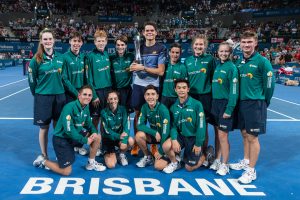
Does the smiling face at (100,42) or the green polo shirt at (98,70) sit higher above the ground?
the smiling face at (100,42)

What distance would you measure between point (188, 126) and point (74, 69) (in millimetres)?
1848

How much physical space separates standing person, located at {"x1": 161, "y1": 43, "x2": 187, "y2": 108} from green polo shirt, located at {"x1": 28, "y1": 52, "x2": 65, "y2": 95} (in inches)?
59.0

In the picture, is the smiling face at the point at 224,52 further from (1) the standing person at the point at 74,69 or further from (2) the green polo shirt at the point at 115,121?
(1) the standing person at the point at 74,69

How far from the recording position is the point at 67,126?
14.5 ft

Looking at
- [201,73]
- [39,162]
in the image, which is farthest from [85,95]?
[201,73]

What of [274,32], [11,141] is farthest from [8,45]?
[11,141]

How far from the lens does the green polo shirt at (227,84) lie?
4250 mm

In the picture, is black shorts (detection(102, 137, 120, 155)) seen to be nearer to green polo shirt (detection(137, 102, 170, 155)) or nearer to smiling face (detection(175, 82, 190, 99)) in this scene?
green polo shirt (detection(137, 102, 170, 155))

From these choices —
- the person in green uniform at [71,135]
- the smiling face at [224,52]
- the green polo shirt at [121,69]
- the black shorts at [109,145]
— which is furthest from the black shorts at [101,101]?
the smiling face at [224,52]

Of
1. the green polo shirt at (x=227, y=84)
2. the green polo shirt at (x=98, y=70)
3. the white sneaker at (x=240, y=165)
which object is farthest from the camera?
the green polo shirt at (x=98, y=70)

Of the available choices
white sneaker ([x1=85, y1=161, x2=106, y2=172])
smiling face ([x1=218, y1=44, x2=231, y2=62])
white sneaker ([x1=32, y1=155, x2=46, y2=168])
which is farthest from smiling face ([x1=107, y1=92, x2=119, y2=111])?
smiling face ([x1=218, y1=44, x2=231, y2=62])

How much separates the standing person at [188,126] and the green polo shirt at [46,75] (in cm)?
162

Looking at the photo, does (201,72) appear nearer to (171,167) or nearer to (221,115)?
(221,115)

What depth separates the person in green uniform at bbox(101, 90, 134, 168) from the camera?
4.85m
